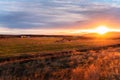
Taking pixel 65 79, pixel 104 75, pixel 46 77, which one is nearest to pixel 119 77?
pixel 104 75

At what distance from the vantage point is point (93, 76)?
15.3 meters

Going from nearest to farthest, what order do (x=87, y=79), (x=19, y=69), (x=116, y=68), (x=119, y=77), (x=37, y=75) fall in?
1. (x=87, y=79)
2. (x=119, y=77)
3. (x=37, y=75)
4. (x=116, y=68)
5. (x=19, y=69)

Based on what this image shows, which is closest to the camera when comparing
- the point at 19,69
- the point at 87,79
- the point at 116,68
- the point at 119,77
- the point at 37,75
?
the point at 87,79

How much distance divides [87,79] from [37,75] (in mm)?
3431

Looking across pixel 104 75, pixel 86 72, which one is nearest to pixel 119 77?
pixel 104 75

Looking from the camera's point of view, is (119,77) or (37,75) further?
(37,75)

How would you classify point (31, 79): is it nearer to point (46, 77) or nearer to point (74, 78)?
point (46, 77)

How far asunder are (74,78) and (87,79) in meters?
0.76

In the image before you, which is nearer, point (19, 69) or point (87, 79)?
point (87, 79)

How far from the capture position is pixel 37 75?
16.8m

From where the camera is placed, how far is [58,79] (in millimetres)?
15305

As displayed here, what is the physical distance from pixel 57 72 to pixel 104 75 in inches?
127

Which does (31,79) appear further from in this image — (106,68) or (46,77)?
(106,68)

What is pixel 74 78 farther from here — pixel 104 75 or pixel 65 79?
pixel 104 75
